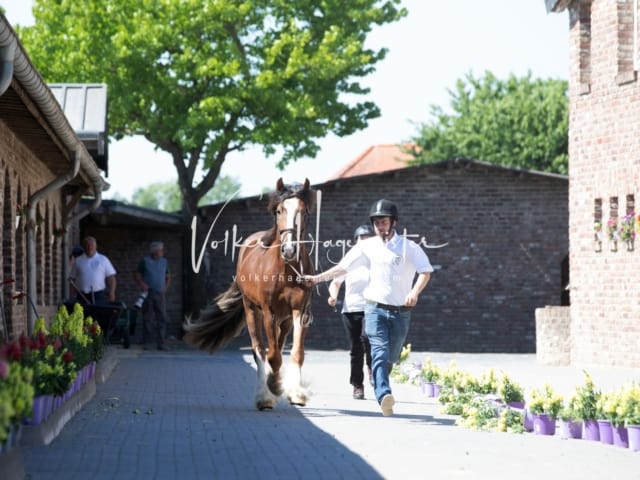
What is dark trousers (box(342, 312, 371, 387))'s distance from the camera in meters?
15.9

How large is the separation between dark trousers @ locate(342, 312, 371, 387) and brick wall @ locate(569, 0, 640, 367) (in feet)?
27.7

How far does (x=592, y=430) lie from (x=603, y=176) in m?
13.4

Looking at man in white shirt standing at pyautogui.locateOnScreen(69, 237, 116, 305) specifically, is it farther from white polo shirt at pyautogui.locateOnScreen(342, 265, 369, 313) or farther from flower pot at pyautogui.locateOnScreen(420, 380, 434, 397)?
white polo shirt at pyautogui.locateOnScreen(342, 265, 369, 313)

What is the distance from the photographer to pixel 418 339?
33.4 meters

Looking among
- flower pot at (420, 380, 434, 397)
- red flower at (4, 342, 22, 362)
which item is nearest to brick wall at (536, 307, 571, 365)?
flower pot at (420, 380, 434, 397)

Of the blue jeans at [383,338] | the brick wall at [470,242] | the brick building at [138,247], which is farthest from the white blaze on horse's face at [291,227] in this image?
the brick wall at [470,242]

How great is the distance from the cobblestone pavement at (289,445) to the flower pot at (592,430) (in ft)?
0.30

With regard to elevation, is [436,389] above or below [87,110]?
below

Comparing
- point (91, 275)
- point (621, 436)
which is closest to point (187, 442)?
point (621, 436)

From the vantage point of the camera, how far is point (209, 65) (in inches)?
1537

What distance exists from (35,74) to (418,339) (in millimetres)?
22601

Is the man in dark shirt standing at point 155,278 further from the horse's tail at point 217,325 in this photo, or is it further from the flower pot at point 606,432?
the flower pot at point 606,432

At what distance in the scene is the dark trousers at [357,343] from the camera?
15.9 m

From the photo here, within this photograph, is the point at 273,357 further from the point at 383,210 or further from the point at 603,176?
the point at 603,176
